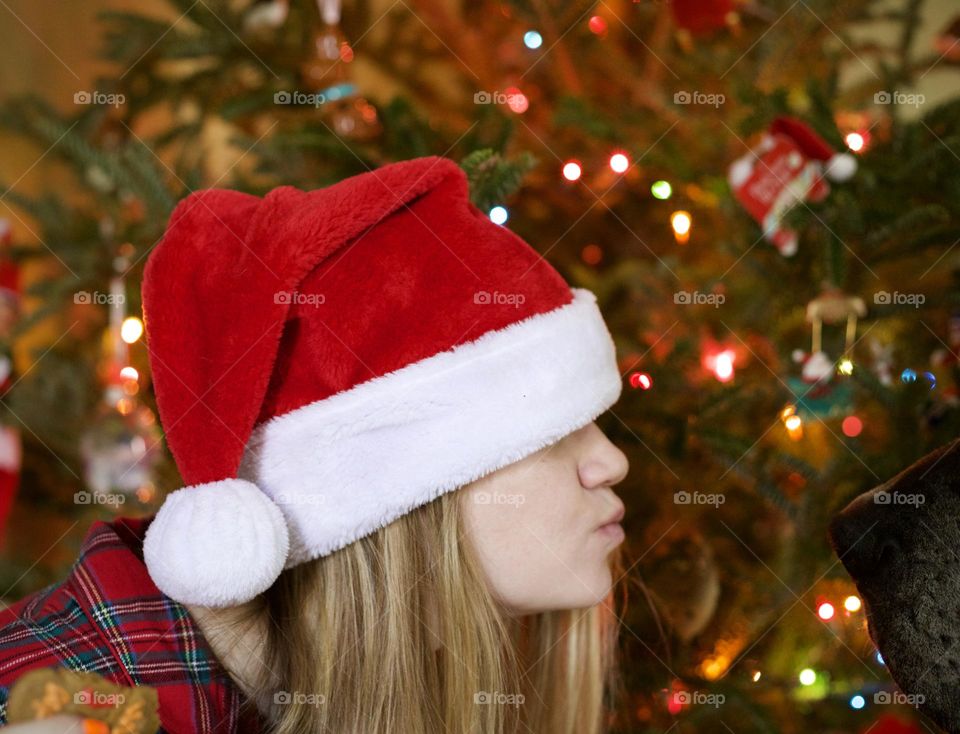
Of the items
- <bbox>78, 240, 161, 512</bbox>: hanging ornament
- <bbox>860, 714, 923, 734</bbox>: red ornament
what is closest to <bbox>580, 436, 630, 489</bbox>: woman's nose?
<bbox>860, 714, 923, 734</bbox>: red ornament

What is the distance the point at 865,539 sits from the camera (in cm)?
85

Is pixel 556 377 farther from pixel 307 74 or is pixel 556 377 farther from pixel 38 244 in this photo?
pixel 38 244

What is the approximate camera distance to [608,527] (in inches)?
38.5

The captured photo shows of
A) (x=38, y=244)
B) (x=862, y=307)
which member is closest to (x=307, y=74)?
(x=38, y=244)

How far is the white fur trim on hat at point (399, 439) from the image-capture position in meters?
0.87

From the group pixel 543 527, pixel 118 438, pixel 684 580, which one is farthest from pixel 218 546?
pixel 118 438

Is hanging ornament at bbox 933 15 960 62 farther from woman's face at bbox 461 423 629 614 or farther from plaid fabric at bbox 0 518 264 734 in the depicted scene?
plaid fabric at bbox 0 518 264 734

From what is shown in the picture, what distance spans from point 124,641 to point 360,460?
26 centimetres

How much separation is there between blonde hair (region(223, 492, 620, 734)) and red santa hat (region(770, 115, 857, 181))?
0.60 metres

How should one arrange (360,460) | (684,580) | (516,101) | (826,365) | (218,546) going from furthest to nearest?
(516,101) → (684,580) → (826,365) → (360,460) → (218,546)

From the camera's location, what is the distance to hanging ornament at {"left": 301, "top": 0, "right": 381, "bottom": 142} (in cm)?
136

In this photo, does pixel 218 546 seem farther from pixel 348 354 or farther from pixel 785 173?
pixel 785 173

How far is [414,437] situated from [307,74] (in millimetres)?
843

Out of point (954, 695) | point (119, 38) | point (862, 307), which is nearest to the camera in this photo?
point (954, 695)
